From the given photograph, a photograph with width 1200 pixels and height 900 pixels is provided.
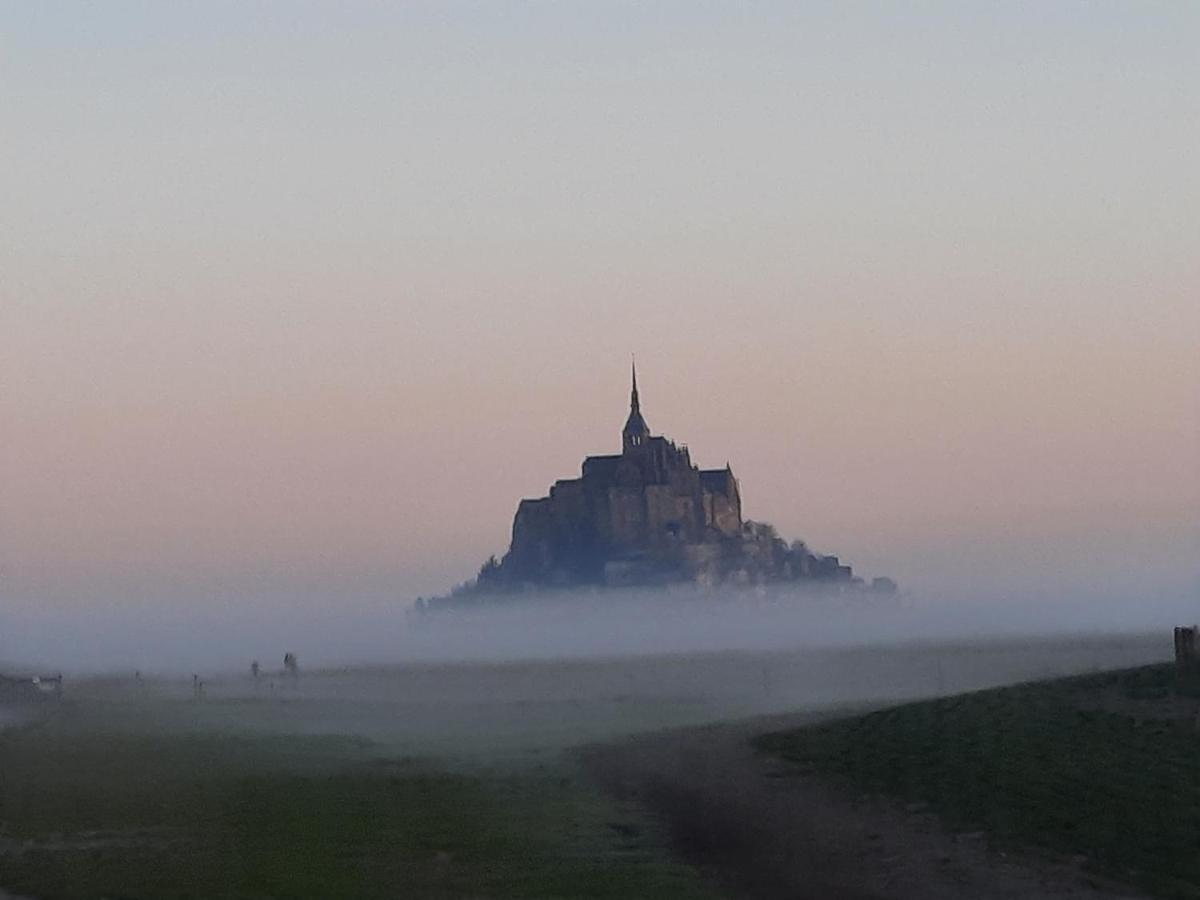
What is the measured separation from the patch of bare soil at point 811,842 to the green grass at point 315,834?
3.37 feet

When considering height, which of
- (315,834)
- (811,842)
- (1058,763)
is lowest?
(811,842)

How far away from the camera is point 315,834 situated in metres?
34.9

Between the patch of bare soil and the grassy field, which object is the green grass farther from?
the grassy field

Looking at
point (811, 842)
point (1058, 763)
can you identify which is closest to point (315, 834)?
point (811, 842)

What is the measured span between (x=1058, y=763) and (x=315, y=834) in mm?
12777

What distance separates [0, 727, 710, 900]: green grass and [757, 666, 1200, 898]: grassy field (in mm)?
4946

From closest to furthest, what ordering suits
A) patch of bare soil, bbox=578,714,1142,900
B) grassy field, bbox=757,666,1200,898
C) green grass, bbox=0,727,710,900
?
patch of bare soil, bbox=578,714,1142,900
grassy field, bbox=757,666,1200,898
green grass, bbox=0,727,710,900

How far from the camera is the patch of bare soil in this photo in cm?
2802

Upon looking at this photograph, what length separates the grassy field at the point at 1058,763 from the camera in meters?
29.0

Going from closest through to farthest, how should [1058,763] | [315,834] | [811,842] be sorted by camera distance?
[811,842], [315,834], [1058,763]

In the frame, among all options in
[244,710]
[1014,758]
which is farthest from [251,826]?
[244,710]

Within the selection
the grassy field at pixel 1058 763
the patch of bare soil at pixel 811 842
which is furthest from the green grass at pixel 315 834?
the grassy field at pixel 1058 763

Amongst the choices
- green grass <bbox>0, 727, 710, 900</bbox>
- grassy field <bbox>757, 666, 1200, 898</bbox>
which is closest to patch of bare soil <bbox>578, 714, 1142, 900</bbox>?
grassy field <bbox>757, 666, 1200, 898</bbox>

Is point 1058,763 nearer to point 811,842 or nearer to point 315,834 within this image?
point 811,842
